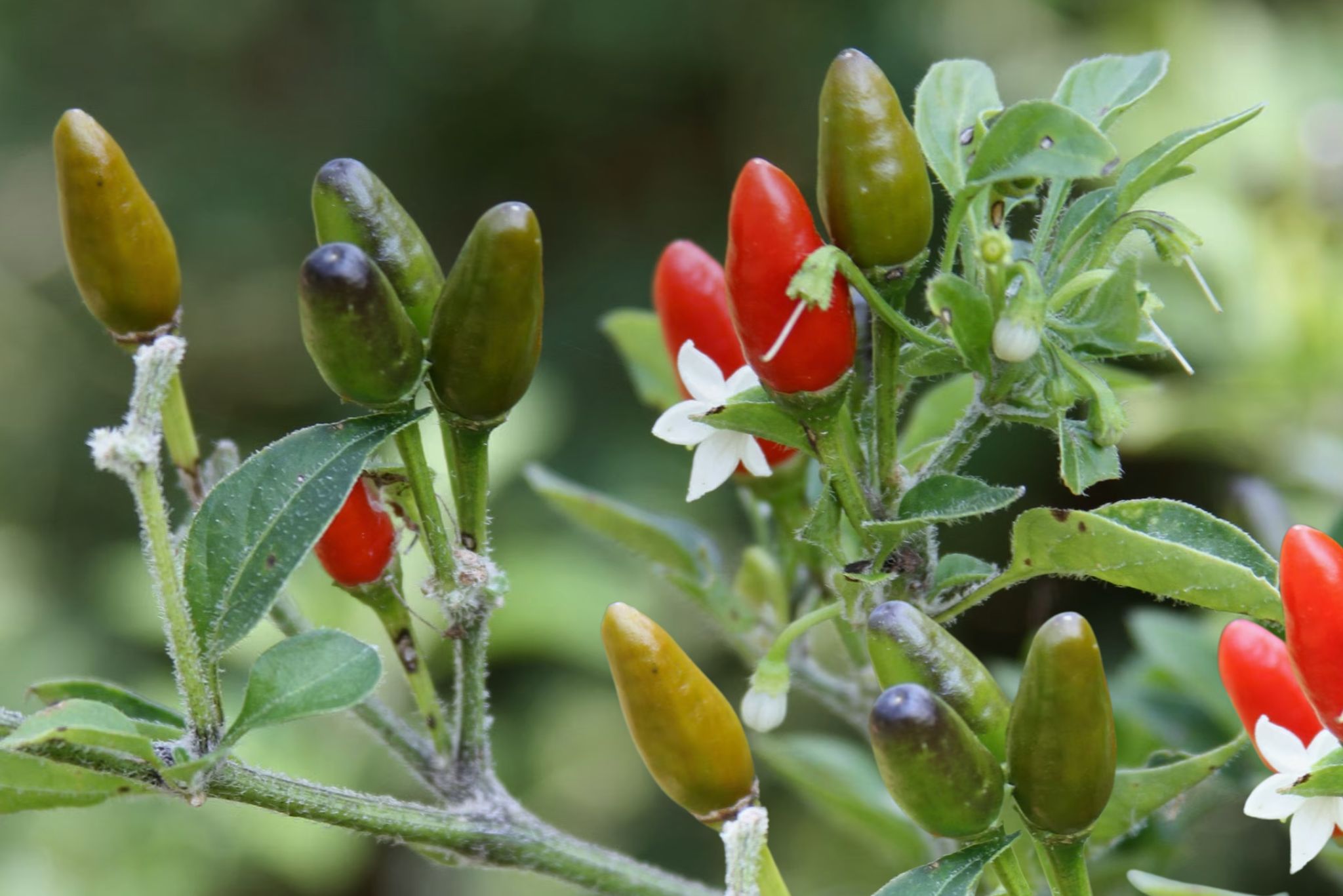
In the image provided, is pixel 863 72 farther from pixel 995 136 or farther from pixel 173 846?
pixel 173 846

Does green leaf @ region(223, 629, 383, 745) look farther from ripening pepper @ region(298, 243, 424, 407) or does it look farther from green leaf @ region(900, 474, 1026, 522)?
green leaf @ region(900, 474, 1026, 522)

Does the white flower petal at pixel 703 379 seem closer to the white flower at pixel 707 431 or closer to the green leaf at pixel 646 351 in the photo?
the white flower at pixel 707 431

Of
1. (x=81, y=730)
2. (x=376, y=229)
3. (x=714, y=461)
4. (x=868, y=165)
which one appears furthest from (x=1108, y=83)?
(x=81, y=730)

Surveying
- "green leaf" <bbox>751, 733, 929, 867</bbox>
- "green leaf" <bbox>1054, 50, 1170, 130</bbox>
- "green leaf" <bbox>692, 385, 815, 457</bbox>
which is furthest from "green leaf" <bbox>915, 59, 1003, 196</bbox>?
"green leaf" <bbox>751, 733, 929, 867</bbox>

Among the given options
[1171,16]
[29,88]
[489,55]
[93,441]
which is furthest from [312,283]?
[29,88]

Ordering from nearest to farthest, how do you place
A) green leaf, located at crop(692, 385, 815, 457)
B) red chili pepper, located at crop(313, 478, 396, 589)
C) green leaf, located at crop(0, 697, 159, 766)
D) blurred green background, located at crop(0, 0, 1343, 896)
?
green leaf, located at crop(0, 697, 159, 766) → green leaf, located at crop(692, 385, 815, 457) → red chili pepper, located at crop(313, 478, 396, 589) → blurred green background, located at crop(0, 0, 1343, 896)

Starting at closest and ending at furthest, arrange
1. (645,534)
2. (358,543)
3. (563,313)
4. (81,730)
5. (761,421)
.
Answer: (81,730), (761,421), (358,543), (645,534), (563,313)

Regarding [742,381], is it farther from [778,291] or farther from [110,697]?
[110,697]
